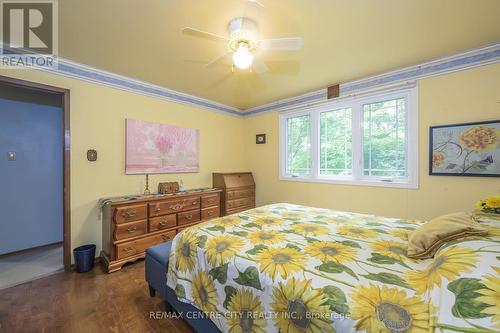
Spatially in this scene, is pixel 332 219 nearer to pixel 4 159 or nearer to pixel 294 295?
pixel 294 295

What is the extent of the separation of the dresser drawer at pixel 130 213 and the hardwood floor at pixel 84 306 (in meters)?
0.63

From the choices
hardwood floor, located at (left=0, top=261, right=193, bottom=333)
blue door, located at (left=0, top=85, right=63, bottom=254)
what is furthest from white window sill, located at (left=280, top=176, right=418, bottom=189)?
blue door, located at (left=0, top=85, right=63, bottom=254)

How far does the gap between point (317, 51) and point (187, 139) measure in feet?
7.87

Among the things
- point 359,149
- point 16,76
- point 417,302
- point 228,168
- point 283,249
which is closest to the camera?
point 417,302

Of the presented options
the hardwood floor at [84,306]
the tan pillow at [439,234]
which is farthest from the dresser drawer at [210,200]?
the tan pillow at [439,234]

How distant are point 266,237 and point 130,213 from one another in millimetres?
1883

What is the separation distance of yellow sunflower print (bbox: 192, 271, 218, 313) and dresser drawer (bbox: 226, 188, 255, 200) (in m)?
2.40

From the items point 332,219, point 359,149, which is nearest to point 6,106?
point 332,219

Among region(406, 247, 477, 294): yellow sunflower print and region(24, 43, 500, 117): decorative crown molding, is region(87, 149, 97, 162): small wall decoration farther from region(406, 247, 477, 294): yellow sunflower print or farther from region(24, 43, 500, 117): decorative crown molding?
region(406, 247, 477, 294): yellow sunflower print

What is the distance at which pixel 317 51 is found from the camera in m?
2.26

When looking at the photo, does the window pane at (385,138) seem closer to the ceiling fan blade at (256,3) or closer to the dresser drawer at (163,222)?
the ceiling fan blade at (256,3)

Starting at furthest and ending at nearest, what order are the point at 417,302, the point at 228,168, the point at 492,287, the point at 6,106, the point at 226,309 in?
the point at 228,168 → the point at 6,106 → the point at 226,309 → the point at 417,302 → the point at 492,287

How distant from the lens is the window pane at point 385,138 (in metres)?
2.76

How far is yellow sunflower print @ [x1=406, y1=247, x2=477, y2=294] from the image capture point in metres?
0.79
